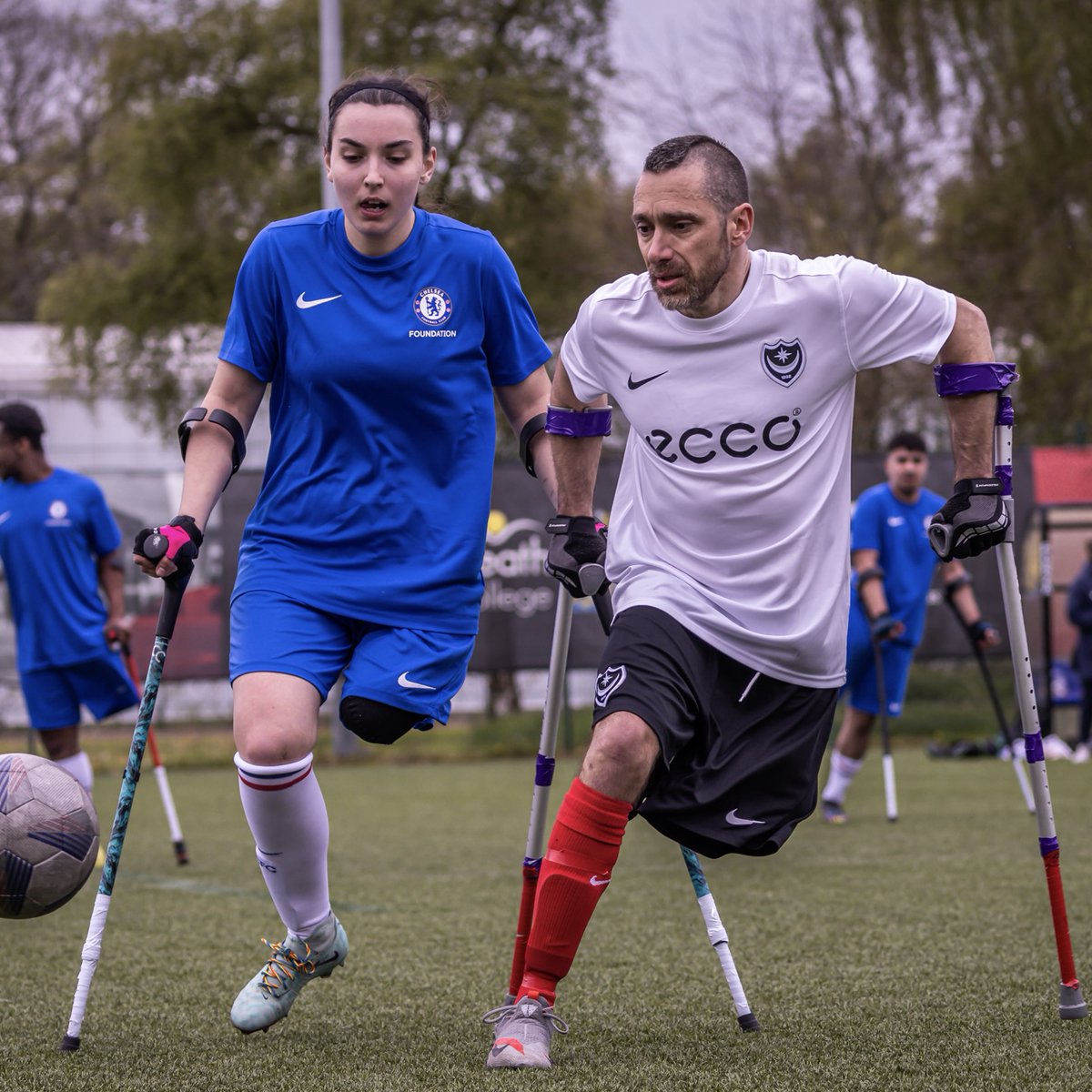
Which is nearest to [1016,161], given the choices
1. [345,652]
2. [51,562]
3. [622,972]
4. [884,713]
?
[884,713]

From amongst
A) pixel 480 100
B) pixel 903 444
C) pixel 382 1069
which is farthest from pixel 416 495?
pixel 480 100

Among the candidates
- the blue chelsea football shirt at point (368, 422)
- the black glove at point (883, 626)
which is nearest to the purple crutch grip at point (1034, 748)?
the blue chelsea football shirt at point (368, 422)

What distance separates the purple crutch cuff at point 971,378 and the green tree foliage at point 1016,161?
13.1 metres

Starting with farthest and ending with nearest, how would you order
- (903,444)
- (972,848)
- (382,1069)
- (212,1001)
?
(903,444), (972,848), (212,1001), (382,1069)

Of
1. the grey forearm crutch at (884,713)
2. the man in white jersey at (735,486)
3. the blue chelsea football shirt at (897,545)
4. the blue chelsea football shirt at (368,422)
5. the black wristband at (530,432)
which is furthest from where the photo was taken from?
the blue chelsea football shirt at (897,545)

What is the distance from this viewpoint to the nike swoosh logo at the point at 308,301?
4000 mm

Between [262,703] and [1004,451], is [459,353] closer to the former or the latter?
[262,703]

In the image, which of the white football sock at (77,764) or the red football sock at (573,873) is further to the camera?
the white football sock at (77,764)

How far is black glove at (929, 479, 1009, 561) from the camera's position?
3.84 meters

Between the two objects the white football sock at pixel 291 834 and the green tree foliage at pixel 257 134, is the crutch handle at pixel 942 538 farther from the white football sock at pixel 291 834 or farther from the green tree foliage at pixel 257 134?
the green tree foliage at pixel 257 134

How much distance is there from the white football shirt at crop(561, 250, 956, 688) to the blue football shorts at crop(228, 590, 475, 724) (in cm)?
49

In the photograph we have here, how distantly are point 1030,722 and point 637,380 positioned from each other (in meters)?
1.33

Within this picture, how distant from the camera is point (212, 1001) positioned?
4688 mm

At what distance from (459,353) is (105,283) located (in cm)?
1622
